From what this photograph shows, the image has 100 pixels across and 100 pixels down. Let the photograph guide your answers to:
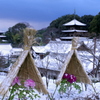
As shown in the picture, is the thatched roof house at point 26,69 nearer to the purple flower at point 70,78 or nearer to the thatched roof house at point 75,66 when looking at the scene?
the purple flower at point 70,78

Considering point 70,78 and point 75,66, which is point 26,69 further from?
point 75,66

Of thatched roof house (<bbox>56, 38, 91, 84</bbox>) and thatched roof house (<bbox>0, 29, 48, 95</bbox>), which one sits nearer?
thatched roof house (<bbox>0, 29, 48, 95</bbox>)

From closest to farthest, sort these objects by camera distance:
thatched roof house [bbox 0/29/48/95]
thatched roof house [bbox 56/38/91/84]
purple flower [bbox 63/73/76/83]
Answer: thatched roof house [bbox 0/29/48/95] → purple flower [bbox 63/73/76/83] → thatched roof house [bbox 56/38/91/84]

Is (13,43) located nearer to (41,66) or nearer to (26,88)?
(41,66)

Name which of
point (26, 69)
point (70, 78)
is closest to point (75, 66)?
point (70, 78)

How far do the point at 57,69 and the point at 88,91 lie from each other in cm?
439

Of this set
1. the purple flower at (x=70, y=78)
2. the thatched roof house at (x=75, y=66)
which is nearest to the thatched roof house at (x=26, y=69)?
the purple flower at (x=70, y=78)

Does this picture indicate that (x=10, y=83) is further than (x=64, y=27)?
No

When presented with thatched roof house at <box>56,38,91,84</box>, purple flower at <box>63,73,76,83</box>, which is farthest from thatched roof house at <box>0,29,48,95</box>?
thatched roof house at <box>56,38,91,84</box>

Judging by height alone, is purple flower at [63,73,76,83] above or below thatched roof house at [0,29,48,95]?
below

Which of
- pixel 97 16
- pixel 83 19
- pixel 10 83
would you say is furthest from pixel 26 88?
pixel 83 19

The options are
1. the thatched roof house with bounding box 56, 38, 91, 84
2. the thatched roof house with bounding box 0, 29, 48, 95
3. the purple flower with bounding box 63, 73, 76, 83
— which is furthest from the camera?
the thatched roof house with bounding box 56, 38, 91, 84

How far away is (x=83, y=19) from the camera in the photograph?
1079 inches

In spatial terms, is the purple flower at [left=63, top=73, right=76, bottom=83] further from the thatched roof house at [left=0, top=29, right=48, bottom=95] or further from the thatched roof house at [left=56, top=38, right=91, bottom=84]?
the thatched roof house at [left=0, top=29, right=48, bottom=95]
